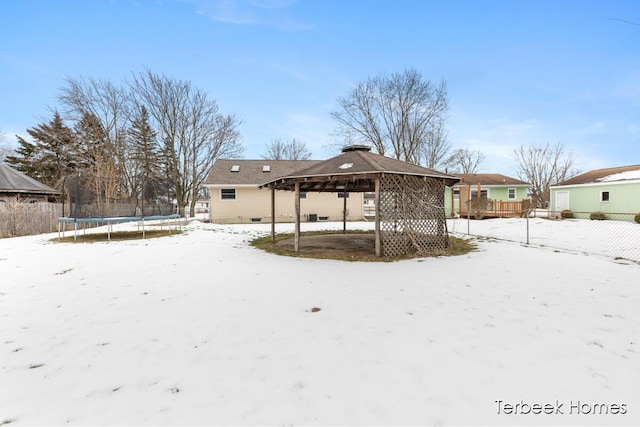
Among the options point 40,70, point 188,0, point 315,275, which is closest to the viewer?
point 315,275

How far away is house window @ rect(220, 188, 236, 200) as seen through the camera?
19.2 metres

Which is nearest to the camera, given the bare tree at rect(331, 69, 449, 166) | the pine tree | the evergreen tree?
the bare tree at rect(331, 69, 449, 166)

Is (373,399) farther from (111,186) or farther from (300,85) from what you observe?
(111,186)

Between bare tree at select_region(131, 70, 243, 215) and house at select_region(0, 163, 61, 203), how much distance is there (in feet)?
26.2

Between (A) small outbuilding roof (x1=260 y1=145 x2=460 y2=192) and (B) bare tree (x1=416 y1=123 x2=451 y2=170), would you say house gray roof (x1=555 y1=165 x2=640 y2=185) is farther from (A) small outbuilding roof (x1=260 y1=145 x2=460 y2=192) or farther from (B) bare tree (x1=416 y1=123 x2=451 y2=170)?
(A) small outbuilding roof (x1=260 y1=145 x2=460 y2=192)

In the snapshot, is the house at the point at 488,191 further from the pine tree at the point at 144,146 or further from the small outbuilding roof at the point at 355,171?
the pine tree at the point at 144,146

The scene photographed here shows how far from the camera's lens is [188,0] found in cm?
981

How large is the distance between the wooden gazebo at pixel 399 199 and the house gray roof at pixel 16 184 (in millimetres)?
17950

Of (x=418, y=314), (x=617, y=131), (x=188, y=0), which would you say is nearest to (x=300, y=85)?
(x=188, y=0)

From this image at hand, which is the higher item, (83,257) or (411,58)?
(411,58)

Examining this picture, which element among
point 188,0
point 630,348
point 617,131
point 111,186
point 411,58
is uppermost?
point 411,58

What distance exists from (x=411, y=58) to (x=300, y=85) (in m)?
10.0

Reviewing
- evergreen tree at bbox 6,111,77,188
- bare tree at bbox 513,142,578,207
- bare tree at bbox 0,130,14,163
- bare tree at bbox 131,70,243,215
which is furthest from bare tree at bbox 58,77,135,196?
bare tree at bbox 513,142,578,207

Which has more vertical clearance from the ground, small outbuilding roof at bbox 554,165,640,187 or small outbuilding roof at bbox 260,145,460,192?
small outbuilding roof at bbox 554,165,640,187
